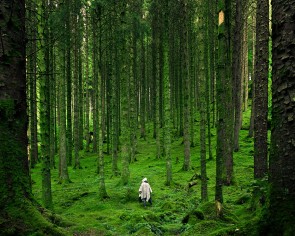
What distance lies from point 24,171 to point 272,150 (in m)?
2.80

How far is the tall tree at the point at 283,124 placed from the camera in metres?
2.79

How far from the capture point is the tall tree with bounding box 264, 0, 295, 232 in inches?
110

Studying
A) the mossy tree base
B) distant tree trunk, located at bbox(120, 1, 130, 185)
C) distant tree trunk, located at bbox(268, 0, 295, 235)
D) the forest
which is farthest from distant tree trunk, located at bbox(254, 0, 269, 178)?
distant tree trunk, located at bbox(120, 1, 130, 185)

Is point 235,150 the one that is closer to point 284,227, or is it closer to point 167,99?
point 167,99

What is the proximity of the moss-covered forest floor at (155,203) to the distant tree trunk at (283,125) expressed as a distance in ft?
1.99

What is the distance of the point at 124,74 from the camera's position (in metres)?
15.4

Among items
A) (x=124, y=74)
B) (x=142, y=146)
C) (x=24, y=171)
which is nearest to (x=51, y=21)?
(x=124, y=74)

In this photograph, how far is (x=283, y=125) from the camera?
112 inches

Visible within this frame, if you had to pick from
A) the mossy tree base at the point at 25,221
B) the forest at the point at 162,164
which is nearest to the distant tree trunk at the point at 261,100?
the forest at the point at 162,164

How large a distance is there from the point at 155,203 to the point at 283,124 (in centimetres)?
1179

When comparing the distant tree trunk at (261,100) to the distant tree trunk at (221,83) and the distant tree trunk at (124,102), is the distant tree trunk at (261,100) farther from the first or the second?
the distant tree trunk at (124,102)

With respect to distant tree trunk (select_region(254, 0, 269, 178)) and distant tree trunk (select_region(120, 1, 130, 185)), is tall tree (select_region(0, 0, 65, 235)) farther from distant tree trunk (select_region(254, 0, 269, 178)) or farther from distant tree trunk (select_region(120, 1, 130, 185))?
distant tree trunk (select_region(120, 1, 130, 185))

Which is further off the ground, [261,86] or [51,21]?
[51,21]

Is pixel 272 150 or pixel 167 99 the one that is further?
pixel 167 99
